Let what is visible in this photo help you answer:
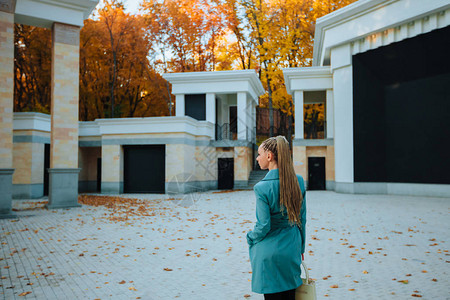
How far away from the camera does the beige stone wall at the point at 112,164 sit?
2205 centimetres

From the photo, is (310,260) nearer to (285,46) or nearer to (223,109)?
(223,109)

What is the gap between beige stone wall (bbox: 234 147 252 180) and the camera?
24.7 m

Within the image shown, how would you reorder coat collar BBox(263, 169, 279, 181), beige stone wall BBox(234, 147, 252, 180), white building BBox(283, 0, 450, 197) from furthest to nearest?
1. beige stone wall BBox(234, 147, 252, 180)
2. white building BBox(283, 0, 450, 197)
3. coat collar BBox(263, 169, 279, 181)

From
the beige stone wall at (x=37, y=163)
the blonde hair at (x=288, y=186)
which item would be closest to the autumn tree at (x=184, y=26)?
the beige stone wall at (x=37, y=163)

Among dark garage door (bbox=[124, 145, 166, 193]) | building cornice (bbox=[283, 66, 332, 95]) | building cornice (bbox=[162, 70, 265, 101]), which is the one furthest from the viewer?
building cornice (bbox=[162, 70, 265, 101])

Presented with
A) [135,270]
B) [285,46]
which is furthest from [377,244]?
[285,46]

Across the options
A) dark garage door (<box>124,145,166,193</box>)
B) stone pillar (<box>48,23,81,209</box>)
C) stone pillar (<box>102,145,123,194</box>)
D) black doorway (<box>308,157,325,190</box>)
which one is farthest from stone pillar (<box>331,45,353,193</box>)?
stone pillar (<box>48,23,81,209</box>)

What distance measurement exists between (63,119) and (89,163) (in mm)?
11182

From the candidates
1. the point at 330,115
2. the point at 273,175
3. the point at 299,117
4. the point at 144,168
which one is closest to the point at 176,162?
the point at 144,168

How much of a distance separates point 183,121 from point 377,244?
15.6m

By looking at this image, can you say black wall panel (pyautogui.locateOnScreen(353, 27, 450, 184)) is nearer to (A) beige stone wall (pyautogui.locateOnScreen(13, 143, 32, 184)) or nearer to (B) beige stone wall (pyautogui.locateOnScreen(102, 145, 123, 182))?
(B) beige stone wall (pyautogui.locateOnScreen(102, 145, 123, 182))

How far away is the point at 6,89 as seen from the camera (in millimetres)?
12258

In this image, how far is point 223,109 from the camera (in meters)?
29.7

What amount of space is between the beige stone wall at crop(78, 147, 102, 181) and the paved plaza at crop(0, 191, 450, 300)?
13.3m
